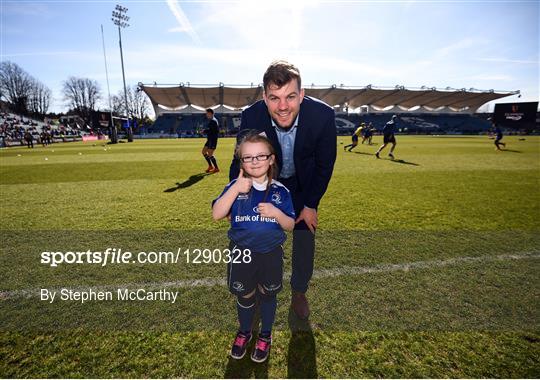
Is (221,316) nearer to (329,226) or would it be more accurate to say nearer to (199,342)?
(199,342)

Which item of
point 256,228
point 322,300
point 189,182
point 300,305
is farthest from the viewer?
point 189,182

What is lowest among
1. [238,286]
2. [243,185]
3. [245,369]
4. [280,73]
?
[245,369]

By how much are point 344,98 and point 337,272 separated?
190 ft

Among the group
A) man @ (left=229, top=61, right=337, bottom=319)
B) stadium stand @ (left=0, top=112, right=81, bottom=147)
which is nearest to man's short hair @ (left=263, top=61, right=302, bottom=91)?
man @ (left=229, top=61, right=337, bottom=319)

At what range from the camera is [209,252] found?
11.4 ft

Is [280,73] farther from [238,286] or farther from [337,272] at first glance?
[337,272]

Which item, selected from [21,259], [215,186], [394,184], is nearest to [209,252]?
[21,259]

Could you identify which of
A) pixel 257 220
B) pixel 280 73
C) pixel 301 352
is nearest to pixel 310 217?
pixel 257 220

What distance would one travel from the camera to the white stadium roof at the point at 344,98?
4931 cm

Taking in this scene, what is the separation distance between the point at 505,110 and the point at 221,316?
247 feet

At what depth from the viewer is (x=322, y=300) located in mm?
2500

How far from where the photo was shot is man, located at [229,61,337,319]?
6.43 feet

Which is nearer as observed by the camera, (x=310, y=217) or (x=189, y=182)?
(x=310, y=217)

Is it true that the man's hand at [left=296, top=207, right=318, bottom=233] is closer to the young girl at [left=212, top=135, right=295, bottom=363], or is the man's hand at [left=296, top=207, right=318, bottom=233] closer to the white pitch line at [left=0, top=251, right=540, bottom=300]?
the young girl at [left=212, top=135, right=295, bottom=363]
